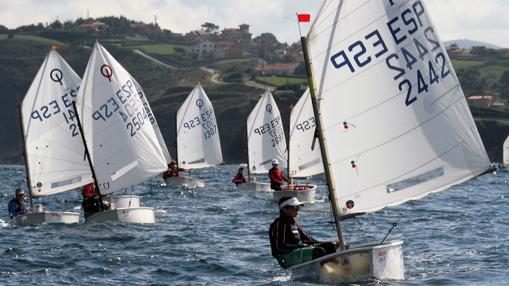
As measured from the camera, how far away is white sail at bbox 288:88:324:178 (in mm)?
43656

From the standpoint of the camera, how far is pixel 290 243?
18.4 m

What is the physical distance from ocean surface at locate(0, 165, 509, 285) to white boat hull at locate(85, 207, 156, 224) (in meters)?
0.24

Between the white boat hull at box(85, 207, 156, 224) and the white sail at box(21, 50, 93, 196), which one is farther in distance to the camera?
the white sail at box(21, 50, 93, 196)

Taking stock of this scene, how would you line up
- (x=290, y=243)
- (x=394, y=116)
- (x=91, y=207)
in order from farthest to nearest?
(x=91, y=207), (x=290, y=243), (x=394, y=116)

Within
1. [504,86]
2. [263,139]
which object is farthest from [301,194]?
[504,86]

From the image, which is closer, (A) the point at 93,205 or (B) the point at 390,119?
(B) the point at 390,119

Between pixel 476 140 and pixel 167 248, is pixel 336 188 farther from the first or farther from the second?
pixel 167 248

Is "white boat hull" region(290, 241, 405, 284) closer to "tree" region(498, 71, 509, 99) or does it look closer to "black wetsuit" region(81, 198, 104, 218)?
"black wetsuit" region(81, 198, 104, 218)

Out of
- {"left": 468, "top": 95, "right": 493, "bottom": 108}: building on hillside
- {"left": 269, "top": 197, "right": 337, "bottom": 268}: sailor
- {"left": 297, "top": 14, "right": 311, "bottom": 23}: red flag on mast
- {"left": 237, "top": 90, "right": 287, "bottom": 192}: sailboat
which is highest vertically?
{"left": 468, "top": 95, "right": 493, "bottom": 108}: building on hillside

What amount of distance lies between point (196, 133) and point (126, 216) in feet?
109

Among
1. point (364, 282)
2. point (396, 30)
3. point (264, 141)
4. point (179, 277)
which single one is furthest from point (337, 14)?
point (264, 141)

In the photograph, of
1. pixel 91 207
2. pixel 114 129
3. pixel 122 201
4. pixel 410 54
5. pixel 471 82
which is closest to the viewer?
pixel 410 54

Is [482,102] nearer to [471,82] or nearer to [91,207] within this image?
[471,82]

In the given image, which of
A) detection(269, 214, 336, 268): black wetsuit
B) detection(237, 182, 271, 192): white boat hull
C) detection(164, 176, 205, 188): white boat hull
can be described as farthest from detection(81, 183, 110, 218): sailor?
detection(164, 176, 205, 188): white boat hull
